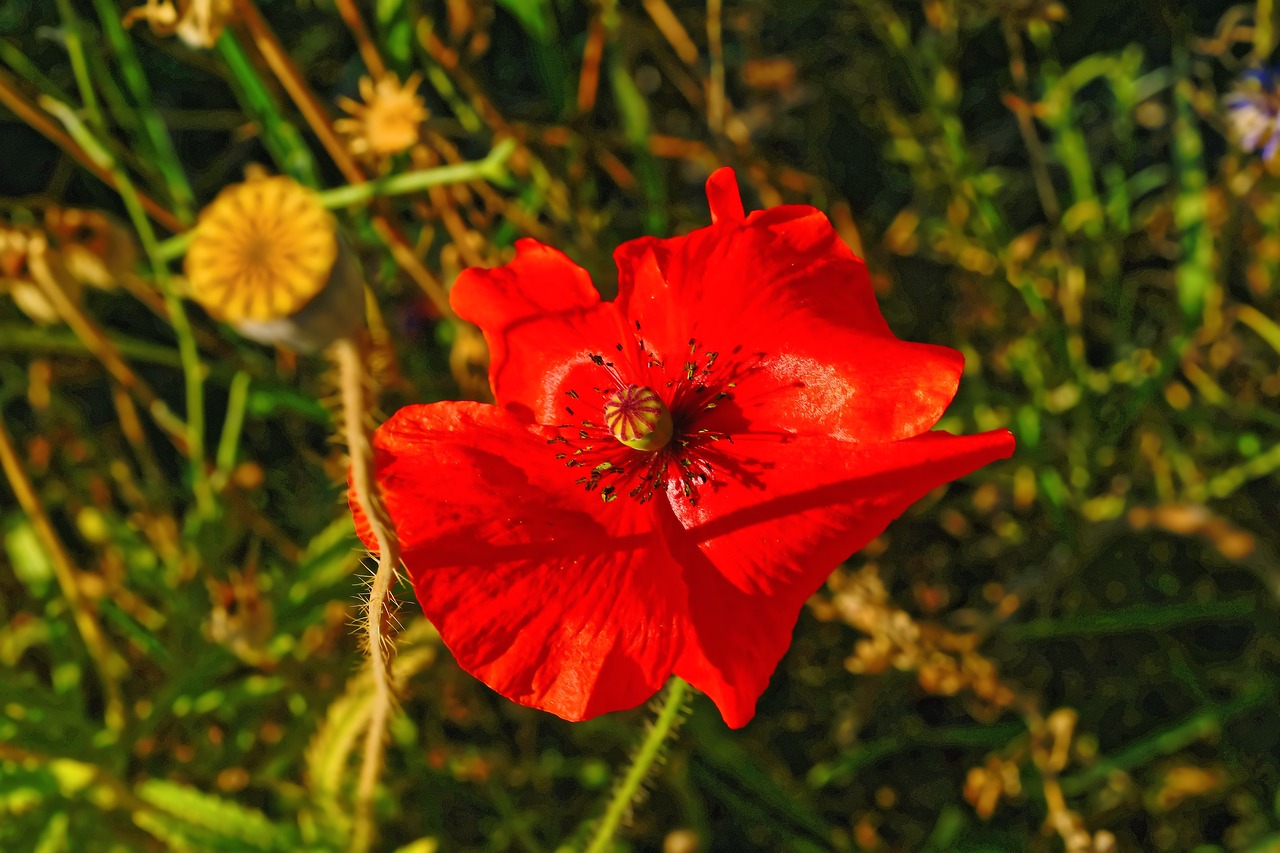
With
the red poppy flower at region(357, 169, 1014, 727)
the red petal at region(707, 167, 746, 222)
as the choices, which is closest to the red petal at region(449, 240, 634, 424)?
the red poppy flower at region(357, 169, 1014, 727)

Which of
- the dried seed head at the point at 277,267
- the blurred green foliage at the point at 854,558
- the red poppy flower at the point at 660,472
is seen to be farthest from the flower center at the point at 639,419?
the blurred green foliage at the point at 854,558

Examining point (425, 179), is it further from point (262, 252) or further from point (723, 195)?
point (723, 195)

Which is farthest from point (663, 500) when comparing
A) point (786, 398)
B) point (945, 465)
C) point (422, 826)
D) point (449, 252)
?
point (422, 826)

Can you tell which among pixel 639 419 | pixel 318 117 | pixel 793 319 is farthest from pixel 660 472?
pixel 318 117

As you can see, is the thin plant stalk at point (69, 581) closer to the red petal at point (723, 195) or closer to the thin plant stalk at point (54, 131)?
the thin plant stalk at point (54, 131)

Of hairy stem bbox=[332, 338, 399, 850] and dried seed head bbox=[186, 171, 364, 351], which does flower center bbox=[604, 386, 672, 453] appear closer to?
hairy stem bbox=[332, 338, 399, 850]
